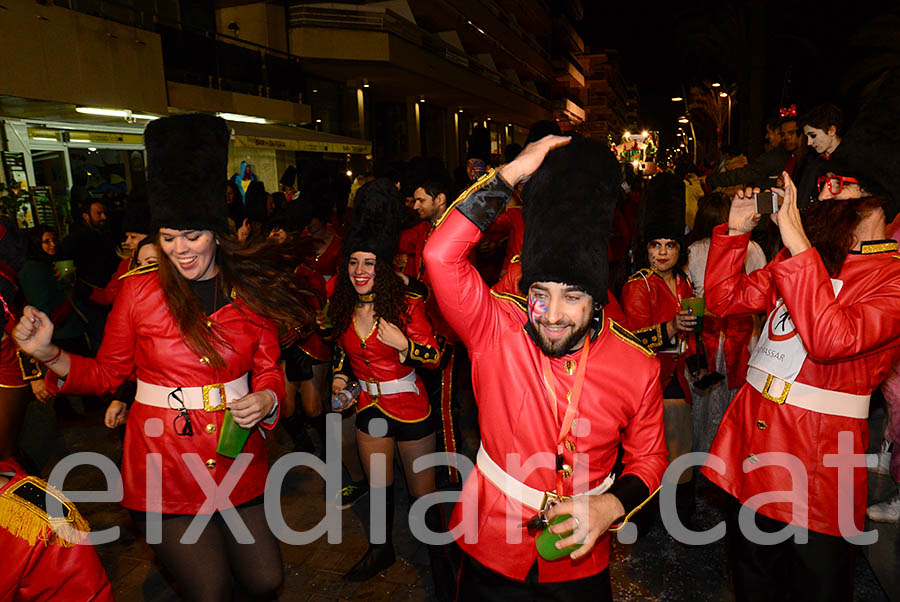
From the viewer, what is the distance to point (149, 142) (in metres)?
2.96

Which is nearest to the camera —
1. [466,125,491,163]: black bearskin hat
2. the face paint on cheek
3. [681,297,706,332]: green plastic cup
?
the face paint on cheek

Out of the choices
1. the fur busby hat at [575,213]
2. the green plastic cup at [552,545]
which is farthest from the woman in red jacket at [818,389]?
the green plastic cup at [552,545]

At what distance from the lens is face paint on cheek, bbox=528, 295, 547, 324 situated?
212 cm

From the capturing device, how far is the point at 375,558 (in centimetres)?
407

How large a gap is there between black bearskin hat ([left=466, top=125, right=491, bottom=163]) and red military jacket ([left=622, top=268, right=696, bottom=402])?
13.1 ft

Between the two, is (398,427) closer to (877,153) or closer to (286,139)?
(877,153)

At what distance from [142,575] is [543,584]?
3313mm

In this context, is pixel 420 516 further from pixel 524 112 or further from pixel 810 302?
pixel 524 112

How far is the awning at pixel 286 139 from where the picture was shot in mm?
15230

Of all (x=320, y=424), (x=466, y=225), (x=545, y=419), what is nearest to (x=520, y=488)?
(x=545, y=419)

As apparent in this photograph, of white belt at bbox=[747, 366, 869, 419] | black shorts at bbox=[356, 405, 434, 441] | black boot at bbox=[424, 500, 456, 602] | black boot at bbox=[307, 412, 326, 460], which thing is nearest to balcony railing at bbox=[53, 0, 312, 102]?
black boot at bbox=[307, 412, 326, 460]

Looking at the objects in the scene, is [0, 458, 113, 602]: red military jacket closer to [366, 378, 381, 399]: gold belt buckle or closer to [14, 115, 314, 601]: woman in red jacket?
Answer: [14, 115, 314, 601]: woman in red jacket

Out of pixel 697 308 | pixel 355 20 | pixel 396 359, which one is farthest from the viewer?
pixel 355 20

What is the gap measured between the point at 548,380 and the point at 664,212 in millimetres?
3023
